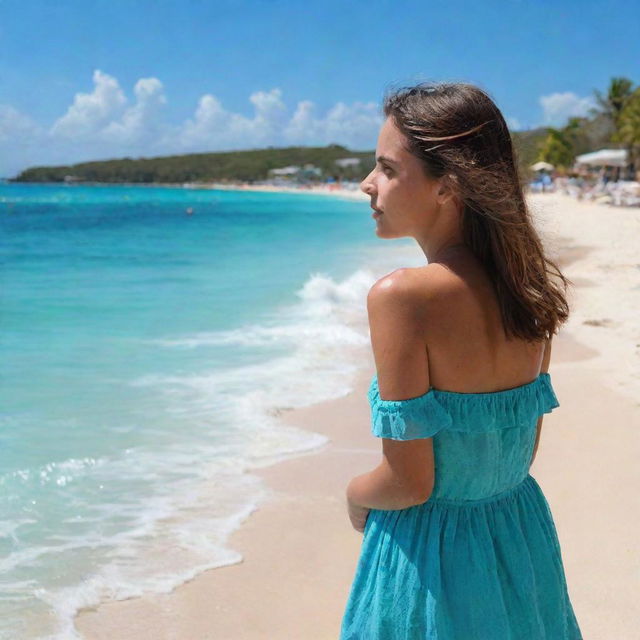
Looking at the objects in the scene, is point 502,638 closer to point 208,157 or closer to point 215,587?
point 215,587

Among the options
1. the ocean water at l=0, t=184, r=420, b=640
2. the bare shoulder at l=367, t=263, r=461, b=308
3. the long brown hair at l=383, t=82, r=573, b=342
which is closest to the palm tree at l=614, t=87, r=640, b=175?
the ocean water at l=0, t=184, r=420, b=640

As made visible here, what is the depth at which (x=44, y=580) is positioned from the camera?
3650 millimetres

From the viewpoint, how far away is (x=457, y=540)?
1345 mm

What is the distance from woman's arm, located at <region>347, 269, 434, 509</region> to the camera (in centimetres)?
122

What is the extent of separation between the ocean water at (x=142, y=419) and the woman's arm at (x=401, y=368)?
2.46 meters

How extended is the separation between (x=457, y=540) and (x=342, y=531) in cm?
275

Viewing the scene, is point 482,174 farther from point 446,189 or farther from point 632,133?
point 632,133

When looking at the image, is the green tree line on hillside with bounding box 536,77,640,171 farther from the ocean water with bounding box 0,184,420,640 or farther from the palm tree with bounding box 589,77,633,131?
the ocean water with bounding box 0,184,420,640

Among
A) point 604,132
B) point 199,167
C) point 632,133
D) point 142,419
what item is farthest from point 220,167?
point 142,419

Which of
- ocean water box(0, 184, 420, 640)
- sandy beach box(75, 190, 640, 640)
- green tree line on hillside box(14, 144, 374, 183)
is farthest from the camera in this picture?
green tree line on hillside box(14, 144, 374, 183)

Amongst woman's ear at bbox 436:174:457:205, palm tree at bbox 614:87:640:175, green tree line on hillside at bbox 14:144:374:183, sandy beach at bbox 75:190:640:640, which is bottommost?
sandy beach at bbox 75:190:640:640

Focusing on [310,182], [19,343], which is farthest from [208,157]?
[19,343]

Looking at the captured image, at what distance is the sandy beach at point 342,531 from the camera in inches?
125

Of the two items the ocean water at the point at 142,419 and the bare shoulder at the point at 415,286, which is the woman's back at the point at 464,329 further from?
the ocean water at the point at 142,419
